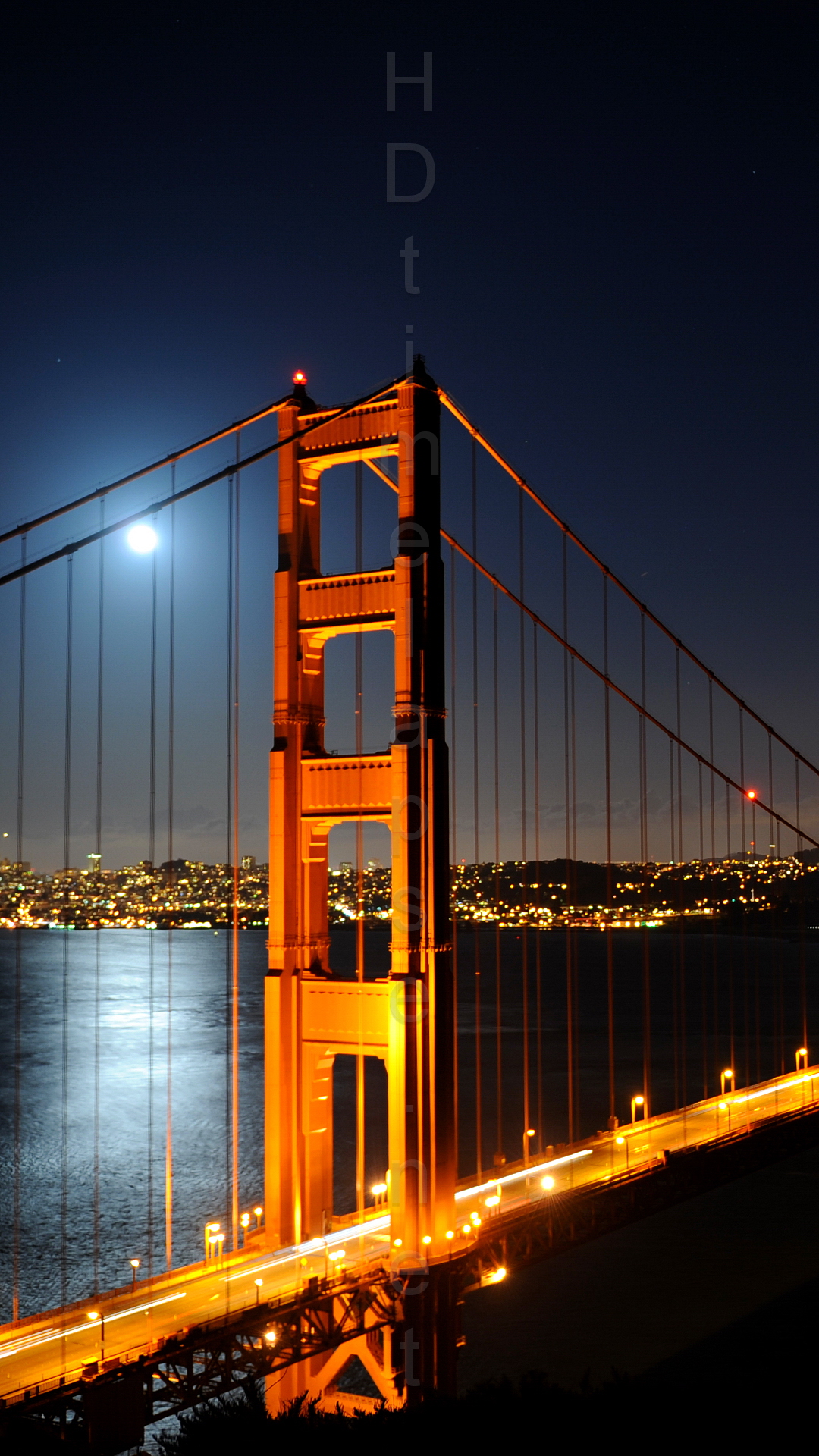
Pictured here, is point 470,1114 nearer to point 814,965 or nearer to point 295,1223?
point 295,1223

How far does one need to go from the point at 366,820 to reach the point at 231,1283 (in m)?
7.82

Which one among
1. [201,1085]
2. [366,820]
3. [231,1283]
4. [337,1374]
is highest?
[366,820]

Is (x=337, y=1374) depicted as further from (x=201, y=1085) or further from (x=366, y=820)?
(x=201, y=1085)

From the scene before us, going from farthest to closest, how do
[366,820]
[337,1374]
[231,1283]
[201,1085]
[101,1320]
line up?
1. [201,1085]
2. [366,820]
3. [337,1374]
4. [231,1283]
5. [101,1320]

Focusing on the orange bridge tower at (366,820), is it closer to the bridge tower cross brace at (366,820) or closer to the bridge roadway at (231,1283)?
the bridge tower cross brace at (366,820)

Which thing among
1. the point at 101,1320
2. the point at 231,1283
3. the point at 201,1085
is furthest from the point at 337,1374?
the point at 201,1085

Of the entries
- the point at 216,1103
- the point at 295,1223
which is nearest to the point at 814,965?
the point at 216,1103

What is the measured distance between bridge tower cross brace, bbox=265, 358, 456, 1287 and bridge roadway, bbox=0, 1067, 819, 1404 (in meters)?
0.81

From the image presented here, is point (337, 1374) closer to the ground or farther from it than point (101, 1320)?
closer to the ground

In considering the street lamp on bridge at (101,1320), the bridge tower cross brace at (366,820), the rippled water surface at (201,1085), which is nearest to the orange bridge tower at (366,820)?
the bridge tower cross brace at (366,820)

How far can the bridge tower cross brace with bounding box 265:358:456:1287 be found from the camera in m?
22.1

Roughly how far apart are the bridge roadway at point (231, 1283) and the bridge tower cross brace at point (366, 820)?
2.65ft

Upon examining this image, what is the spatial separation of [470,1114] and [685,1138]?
27.1m

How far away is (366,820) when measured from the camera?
2289cm
